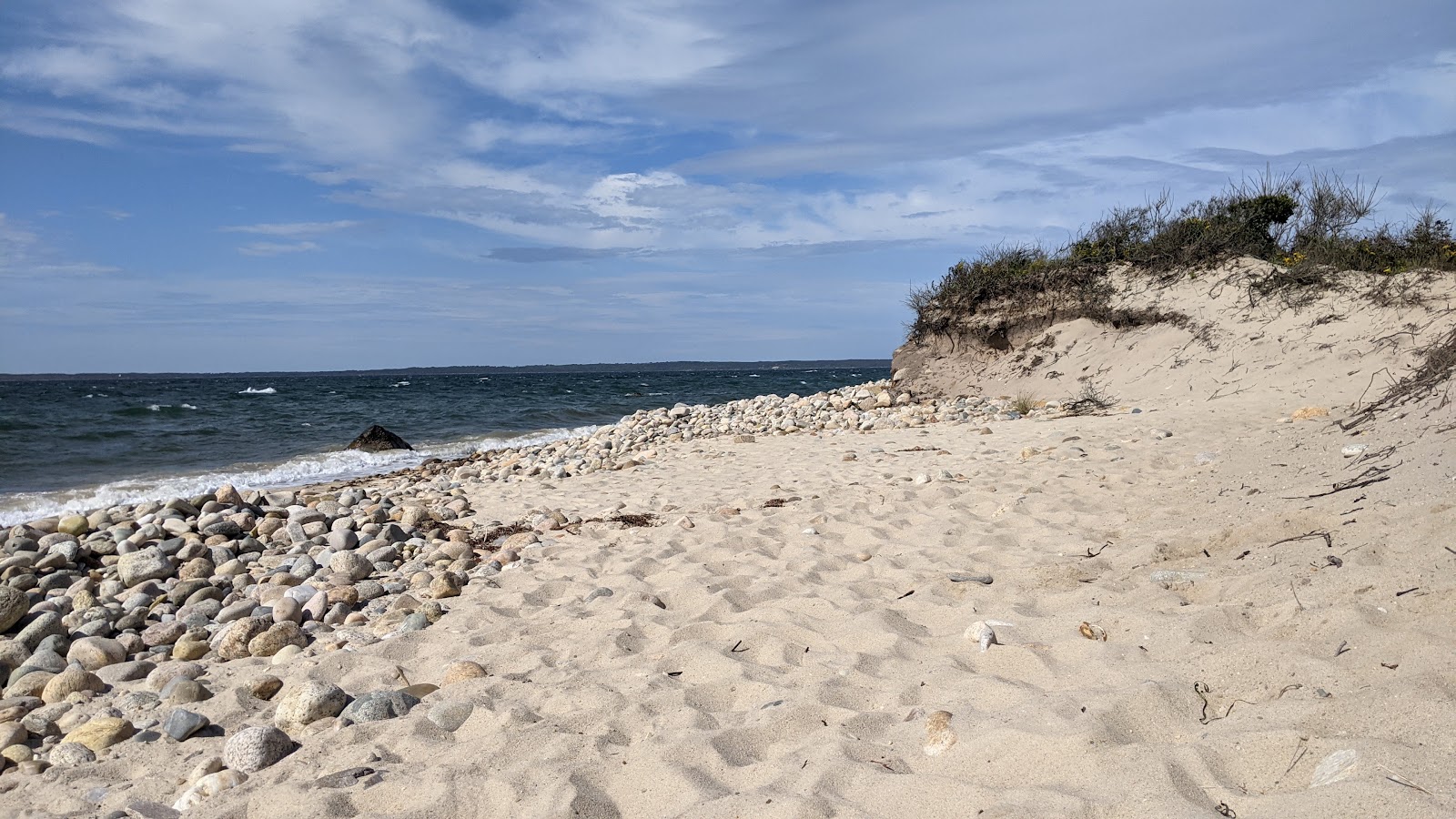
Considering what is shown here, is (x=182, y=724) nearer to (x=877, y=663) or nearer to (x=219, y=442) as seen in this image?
(x=877, y=663)

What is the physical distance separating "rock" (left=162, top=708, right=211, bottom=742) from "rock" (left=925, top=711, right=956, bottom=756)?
228 centimetres

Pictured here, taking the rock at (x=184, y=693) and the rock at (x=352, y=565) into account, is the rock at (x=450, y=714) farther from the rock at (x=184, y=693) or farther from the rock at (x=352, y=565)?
the rock at (x=352, y=565)

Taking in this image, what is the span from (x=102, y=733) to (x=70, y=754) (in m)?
0.09

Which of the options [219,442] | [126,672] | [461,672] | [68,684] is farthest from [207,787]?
[219,442]

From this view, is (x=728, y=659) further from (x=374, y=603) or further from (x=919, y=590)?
(x=374, y=603)

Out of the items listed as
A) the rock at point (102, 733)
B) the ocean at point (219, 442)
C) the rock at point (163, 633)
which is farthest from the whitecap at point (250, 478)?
the rock at point (102, 733)

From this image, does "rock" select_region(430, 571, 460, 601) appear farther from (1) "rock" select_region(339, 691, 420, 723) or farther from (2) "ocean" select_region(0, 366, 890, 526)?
(2) "ocean" select_region(0, 366, 890, 526)

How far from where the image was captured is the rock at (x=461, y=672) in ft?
9.41

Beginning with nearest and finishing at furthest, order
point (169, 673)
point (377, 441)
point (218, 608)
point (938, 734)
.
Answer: point (938, 734) < point (169, 673) < point (218, 608) < point (377, 441)

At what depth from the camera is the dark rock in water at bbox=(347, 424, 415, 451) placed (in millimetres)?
14195

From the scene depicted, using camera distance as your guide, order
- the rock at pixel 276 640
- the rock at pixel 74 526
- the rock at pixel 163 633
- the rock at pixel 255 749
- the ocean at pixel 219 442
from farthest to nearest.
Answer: the ocean at pixel 219 442, the rock at pixel 74 526, the rock at pixel 163 633, the rock at pixel 276 640, the rock at pixel 255 749

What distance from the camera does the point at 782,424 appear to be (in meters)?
11.9

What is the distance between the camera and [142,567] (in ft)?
14.9

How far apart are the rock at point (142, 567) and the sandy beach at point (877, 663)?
24cm
